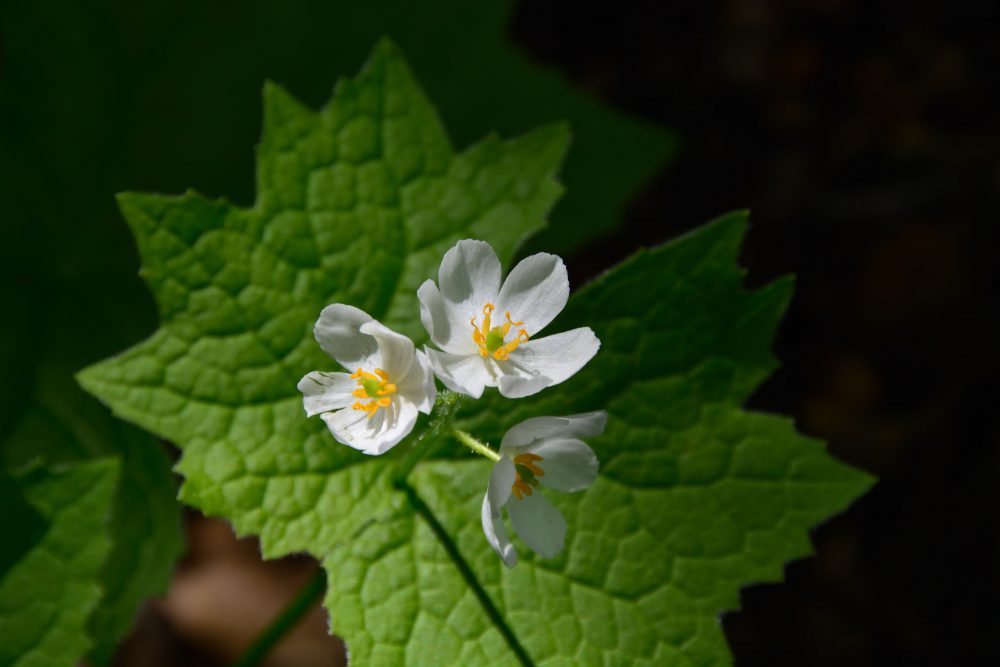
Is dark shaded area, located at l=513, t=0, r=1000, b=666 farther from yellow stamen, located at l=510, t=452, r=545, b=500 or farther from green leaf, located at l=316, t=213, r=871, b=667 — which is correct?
yellow stamen, located at l=510, t=452, r=545, b=500

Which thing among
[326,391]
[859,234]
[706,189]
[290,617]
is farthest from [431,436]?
[859,234]

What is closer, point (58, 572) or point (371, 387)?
point (371, 387)

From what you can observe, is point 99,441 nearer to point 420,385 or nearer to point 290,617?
point 290,617

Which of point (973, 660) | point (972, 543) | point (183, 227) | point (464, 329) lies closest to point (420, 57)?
point (183, 227)

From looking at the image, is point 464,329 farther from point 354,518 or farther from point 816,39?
point 816,39

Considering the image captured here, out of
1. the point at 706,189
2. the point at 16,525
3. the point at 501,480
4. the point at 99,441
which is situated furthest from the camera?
the point at 706,189

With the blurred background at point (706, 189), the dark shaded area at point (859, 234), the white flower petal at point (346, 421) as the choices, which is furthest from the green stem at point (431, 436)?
the dark shaded area at point (859, 234)

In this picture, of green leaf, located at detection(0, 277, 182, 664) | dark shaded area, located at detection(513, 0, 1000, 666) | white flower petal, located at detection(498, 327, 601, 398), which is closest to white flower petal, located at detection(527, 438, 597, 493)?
white flower petal, located at detection(498, 327, 601, 398)
